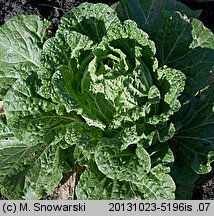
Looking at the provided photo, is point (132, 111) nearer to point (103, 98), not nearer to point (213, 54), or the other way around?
point (103, 98)

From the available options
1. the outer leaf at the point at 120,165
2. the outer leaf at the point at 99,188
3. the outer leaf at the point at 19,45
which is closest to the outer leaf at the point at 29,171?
the outer leaf at the point at 99,188

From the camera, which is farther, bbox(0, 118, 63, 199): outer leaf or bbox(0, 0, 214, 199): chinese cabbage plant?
bbox(0, 118, 63, 199): outer leaf

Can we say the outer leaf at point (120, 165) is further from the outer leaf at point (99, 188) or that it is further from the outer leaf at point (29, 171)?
the outer leaf at point (29, 171)

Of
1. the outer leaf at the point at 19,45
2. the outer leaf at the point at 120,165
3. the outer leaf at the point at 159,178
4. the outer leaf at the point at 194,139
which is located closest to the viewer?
the outer leaf at the point at 120,165

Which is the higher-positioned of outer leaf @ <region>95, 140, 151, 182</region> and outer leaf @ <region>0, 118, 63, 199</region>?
Result: outer leaf @ <region>95, 140, 151, 182</region>

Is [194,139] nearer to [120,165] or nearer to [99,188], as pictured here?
[120,165]

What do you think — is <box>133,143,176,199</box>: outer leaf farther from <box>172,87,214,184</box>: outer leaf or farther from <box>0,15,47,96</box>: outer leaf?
<box>0,15,47,96</box>: outer leaf

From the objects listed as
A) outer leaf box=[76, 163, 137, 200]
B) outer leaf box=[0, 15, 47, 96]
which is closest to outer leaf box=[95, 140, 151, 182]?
outer leaf box=[76, 163, 137, 200]

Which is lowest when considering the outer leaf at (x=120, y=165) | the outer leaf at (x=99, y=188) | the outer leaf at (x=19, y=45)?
the outer leaf at (x=99, y=188)

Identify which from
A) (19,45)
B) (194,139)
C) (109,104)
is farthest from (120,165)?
(19,45)
